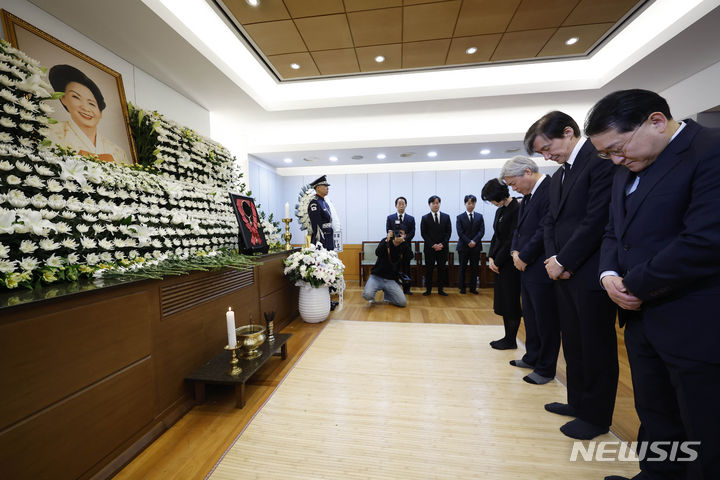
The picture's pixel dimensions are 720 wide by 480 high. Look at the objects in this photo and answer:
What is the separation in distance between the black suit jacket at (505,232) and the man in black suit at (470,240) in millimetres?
2713

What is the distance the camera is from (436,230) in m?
5.45

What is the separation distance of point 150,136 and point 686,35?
210 inches

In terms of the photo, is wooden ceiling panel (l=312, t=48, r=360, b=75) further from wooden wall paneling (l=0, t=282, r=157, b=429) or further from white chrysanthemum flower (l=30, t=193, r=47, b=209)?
wooden wall paneling (l=0, t=282, r=157, b=429)

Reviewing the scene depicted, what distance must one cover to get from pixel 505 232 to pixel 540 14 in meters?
2.27

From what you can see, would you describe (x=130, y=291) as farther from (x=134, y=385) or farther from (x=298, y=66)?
(x=298, y=66)

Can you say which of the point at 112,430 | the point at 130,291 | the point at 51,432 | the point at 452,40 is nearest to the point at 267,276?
the point at 130,291

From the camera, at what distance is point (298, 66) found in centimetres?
365

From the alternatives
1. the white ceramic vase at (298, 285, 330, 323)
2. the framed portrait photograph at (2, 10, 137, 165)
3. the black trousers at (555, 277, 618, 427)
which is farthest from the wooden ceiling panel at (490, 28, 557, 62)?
the framed portrait photograph at (2, 10, 137, 165)

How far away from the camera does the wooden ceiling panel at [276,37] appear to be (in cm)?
289

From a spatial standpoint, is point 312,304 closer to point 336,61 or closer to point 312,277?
point 312,277

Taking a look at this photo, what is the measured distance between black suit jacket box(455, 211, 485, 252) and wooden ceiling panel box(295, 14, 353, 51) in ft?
12.2

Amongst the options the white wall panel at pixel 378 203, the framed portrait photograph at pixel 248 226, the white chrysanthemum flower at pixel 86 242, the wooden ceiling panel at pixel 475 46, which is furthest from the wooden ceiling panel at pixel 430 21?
the white wall panel at pixel 378 203

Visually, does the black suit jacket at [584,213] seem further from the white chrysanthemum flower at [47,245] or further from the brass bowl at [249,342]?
the white chrysanthemum flower at [47,245]

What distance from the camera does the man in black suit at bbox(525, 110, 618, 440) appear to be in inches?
57.2
